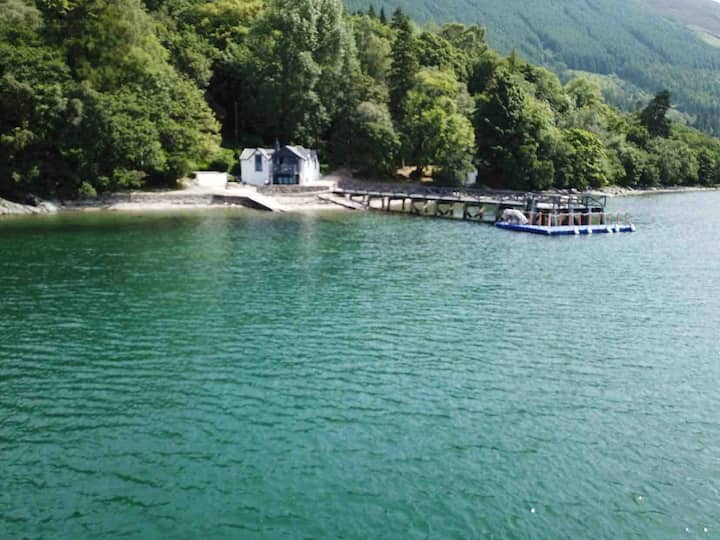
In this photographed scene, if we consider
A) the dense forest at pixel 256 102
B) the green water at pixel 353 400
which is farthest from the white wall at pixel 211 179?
the green water at pixel 353 400

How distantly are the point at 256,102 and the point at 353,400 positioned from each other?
8180cm

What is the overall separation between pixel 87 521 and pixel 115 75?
70.5 m

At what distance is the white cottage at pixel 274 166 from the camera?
3469 inches

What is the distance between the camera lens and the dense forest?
71438mm

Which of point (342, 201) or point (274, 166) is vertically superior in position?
point (274, 166)

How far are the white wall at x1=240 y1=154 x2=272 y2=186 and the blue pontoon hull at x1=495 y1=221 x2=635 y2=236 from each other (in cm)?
3364

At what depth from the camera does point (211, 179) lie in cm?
8694

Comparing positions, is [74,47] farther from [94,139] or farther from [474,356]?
[474,356]

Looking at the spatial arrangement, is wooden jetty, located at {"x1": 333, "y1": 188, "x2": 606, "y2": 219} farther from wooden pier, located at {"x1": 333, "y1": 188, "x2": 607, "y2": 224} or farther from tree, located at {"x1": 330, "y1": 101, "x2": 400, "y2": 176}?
tree, located at {"x1": 330, "y1": 101, "x2": 400, "y2": 176}

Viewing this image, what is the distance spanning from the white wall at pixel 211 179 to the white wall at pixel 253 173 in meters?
2.75

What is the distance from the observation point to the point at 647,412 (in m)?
23.0

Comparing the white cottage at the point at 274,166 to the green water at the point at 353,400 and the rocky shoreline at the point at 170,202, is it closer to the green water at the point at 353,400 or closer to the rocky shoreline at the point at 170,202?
the rocky shoreline at the point at 170,202

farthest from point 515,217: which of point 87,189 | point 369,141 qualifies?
point 87,189

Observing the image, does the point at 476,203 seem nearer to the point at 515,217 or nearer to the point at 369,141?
the point at 515,217
